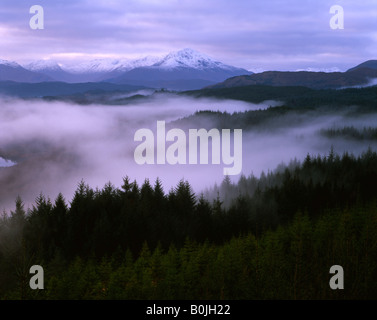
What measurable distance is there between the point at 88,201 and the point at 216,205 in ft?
98.2

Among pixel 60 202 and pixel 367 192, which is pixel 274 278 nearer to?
pixel 60 202
